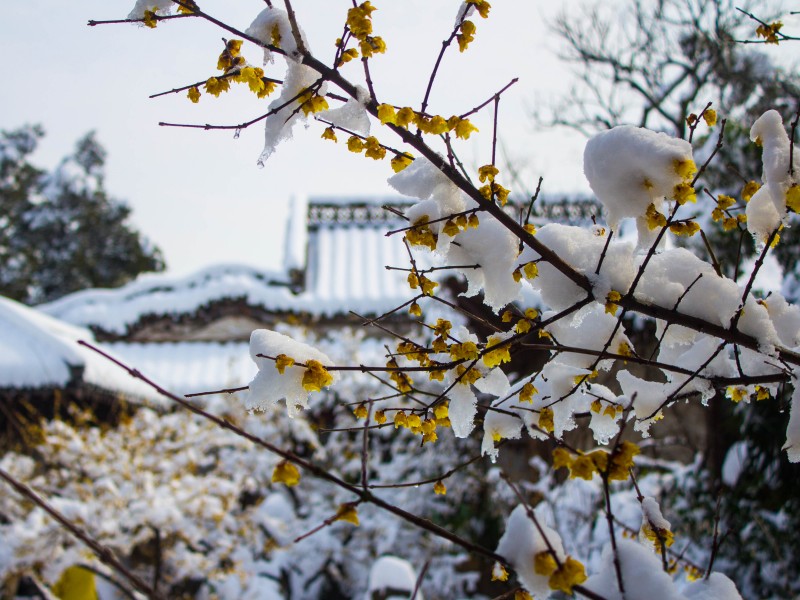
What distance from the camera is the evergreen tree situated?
1783 cm

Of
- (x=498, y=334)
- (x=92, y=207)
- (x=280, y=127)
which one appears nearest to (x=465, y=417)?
(x=498, y=334)

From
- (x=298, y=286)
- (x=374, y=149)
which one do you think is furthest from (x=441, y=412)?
(x=298, y=286)

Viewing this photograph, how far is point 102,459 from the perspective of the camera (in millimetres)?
5898

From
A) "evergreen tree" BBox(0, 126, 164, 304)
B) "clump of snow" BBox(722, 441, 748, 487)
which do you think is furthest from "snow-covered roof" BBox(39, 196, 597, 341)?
"evergreen tree" BBox(0, 126, 164, 304)

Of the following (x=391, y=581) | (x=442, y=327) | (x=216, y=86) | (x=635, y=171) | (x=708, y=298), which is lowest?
(x=391, y=581)

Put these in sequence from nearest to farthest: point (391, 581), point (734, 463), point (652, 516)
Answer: point (652, 516) < point (734, 463) < point (391, 581)

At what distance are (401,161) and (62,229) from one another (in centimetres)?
1976

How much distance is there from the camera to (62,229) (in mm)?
18516

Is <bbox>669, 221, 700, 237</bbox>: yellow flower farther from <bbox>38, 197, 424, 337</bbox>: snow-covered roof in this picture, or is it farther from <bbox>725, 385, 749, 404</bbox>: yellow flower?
<bbox>38, 197, 424, 337</bbox>: snow-covered roof

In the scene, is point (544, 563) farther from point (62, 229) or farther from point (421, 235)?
point (62, 229)

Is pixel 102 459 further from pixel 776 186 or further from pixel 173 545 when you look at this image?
pixel 776 186

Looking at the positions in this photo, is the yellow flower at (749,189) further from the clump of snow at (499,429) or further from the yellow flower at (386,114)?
the yellow flower at (386,114)

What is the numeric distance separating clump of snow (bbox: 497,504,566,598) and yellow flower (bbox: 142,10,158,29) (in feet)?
3.81

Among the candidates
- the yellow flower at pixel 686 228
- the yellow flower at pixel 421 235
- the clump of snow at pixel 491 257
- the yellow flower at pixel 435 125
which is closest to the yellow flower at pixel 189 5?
the yellow flower at pixel 435 125
